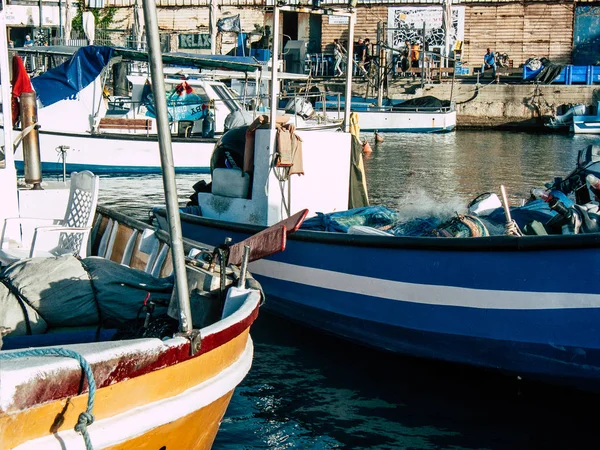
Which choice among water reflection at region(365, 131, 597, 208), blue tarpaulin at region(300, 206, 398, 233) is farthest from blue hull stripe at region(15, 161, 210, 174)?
blue tarpaulin at region(300, 206, 398, 233)

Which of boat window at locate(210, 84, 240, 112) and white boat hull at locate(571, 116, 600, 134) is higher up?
boat window at locate(210, 84, 240, 112)

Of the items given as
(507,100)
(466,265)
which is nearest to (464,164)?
(507,100)

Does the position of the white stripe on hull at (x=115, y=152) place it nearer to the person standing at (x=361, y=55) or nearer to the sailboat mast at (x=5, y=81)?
the sailboat mast at (x=5, y=81)

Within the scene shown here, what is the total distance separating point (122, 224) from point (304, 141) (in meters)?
2.28

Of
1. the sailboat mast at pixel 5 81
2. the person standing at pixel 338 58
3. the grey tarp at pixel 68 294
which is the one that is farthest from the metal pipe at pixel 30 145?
the person standing at pixel 338 58

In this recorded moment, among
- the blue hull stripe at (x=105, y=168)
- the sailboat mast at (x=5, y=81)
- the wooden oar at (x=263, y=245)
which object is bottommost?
the blue hull stripe at (x=105, y=168)

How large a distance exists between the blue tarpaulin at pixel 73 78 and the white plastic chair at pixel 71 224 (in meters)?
11.6

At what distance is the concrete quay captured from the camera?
34688 millimetres

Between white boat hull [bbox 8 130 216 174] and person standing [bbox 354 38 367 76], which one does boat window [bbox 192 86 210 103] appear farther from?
person standing [bbox 354 38 367 76]

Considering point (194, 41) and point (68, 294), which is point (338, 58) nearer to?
point (194, 41)

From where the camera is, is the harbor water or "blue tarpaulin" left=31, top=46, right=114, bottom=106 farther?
"blue tarpaulin" left=31, top=46, right=114, bottom=106

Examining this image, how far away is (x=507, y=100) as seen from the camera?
116 ft

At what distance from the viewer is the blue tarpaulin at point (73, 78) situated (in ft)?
61.5

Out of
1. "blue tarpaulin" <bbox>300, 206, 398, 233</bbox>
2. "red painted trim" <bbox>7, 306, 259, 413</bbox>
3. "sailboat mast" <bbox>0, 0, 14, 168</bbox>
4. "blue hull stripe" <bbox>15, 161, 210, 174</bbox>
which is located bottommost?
"blue hull stripe" <bbox>15, 161, 210, 174</bbox>
